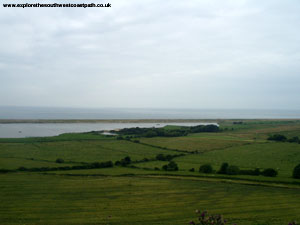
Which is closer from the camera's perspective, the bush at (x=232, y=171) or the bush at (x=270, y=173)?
the bush at (x=270, y=173)

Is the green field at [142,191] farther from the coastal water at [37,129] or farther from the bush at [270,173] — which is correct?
the coastal water at [37,129]

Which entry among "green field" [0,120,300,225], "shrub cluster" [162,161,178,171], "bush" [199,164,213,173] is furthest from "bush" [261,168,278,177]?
"shrub cluster" [162,161,178,171]

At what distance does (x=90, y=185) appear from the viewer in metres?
33.3

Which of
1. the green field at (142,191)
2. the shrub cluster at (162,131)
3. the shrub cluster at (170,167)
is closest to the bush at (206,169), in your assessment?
the green field at (142,191)

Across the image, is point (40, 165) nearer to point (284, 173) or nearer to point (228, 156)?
point (228, 156)

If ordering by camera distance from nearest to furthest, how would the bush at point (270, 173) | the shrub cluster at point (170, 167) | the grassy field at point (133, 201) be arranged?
the grassy field at point (133, 201) < the bush at point (270, 173) < the shrub cluster at point (170, 167)

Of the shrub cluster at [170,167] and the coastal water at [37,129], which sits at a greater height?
the coastal water at [37,129]

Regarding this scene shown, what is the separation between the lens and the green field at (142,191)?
22.7 m

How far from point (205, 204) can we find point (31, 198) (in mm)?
18154

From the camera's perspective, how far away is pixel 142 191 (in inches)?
1207

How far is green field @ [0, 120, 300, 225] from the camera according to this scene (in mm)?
22722

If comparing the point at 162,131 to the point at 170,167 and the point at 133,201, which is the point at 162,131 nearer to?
the point at 170,167

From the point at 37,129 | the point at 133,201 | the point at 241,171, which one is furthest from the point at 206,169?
the point at 37,129

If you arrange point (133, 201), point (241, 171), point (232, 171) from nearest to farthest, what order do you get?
point (133, 201) < point (232, 171) < point (241, 171)
